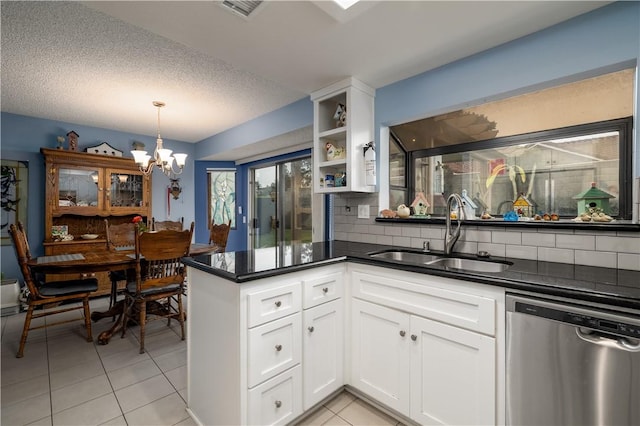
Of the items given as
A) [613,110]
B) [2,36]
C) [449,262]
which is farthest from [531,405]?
[2,36]

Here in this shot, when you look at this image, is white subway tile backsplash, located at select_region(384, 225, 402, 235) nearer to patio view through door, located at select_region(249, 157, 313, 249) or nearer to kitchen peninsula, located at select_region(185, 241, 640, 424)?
kitchen peninsula, located at select_region(185, 241, 640, 424)

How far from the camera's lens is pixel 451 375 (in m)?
1.36

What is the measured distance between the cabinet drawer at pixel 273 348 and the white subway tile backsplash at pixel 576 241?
1.51 metres

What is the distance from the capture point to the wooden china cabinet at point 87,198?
11.7 ft

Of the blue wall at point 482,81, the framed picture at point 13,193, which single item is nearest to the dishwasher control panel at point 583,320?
the blue wall at point 482,81

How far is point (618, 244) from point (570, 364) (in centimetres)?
77

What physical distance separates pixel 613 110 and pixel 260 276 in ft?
7.37

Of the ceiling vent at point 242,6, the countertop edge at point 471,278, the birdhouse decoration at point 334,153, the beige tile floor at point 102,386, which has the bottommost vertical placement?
the beige tile floor at point 102,386

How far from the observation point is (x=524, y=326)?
1.16 meters

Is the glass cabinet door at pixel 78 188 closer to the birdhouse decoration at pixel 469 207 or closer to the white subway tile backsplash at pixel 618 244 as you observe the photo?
the birdhouse decoration at pixel 469 207

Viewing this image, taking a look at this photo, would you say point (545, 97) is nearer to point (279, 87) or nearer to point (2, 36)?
point (279, 87)

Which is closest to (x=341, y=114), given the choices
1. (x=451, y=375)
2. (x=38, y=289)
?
(x=451, y=375)

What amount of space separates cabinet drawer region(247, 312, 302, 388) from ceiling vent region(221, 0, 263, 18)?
1608 millimetres

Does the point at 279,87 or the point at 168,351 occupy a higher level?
the point at 279,87
